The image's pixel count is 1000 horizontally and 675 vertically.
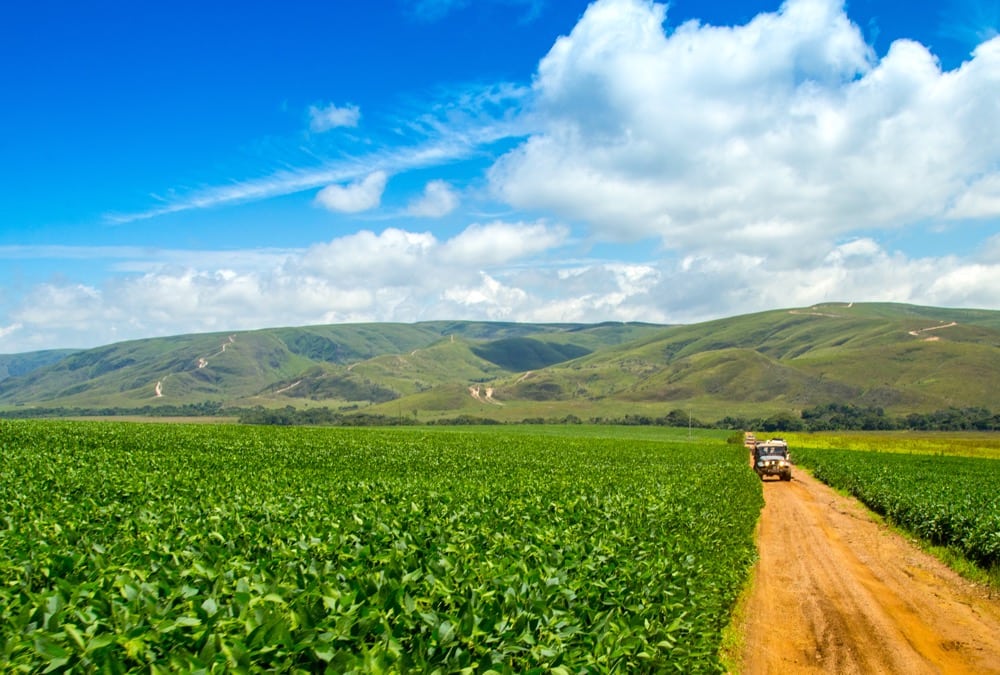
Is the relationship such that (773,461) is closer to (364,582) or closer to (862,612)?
(862,612)

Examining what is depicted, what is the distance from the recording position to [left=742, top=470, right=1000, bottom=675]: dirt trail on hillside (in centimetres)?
1241

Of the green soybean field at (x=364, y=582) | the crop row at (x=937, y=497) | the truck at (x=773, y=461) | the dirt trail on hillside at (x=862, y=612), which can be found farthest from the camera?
the truck at (x=773, y=461)

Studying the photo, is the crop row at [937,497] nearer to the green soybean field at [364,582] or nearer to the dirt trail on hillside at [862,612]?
the dirt trail on hillside at [862,612]

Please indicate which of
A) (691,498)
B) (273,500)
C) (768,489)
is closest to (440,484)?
(273,500)

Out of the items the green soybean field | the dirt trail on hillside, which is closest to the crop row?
the dirt trail on hillside

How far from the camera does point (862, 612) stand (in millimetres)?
15359

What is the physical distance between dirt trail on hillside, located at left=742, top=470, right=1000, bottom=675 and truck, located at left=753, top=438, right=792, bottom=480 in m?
22.7

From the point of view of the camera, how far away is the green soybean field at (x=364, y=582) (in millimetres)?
3992

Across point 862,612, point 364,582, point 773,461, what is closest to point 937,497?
point 862,612

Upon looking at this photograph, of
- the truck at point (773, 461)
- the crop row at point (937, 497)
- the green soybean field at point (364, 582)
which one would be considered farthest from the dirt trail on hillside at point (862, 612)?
the truck at point (773, 461)

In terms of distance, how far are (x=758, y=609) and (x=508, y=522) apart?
30.4 feet

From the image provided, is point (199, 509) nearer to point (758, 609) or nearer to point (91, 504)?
point (91, 504)

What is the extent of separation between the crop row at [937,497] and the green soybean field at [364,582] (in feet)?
32.8

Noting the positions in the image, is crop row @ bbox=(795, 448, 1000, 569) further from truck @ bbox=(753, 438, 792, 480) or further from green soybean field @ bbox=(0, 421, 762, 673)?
green soybean field @ bbox=(0, 421, 762, 673)
